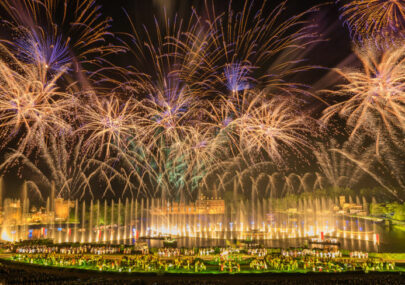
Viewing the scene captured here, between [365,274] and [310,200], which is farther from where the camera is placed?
[310,200]

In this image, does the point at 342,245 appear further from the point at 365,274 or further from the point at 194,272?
the point at 194,272

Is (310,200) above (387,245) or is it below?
→ above

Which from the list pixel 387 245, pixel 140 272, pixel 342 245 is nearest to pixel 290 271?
pixel 140 272

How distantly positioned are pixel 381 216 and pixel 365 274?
55.0 m

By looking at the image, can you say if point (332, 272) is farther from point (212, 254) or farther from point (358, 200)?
point (358, 200)

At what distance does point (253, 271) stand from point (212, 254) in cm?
674

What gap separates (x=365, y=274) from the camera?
22828 mm

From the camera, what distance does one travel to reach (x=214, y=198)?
14438 cm

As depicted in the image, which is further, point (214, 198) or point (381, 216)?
point (214, 198)

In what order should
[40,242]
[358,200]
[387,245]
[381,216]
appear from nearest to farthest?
[40,242] < [387,245] < [381,216] < [358,200]

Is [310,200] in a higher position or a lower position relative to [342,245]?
higher

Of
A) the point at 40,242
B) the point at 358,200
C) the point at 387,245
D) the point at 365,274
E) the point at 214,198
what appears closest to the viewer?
the point at 365,274

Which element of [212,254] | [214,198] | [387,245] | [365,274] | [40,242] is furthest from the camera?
[214,198]

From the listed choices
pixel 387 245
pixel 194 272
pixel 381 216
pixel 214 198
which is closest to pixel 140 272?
pixel 194 272
